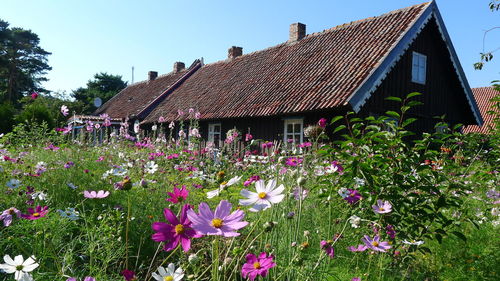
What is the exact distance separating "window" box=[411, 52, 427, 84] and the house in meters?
0.03

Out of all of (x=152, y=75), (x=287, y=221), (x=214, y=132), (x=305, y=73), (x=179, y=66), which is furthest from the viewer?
(x=152, y=75)

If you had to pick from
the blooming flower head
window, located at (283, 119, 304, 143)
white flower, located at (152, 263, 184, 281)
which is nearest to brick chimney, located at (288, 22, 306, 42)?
window, located at (283, 119, 304, 143)

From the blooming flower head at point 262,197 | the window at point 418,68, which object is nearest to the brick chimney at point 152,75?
the window at point 418,68

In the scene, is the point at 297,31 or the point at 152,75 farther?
the point at 152,75

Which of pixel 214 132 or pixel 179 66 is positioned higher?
pixel 179 66

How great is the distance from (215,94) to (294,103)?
5167 millimetres

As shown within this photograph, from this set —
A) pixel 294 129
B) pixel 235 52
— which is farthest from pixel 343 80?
pixel 235 52

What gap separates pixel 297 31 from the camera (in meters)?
15.1

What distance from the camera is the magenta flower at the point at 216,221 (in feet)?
3.17

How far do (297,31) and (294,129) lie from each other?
220 inches

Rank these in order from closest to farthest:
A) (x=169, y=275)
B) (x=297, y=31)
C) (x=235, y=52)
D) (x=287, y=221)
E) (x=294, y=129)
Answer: (x=169, y=275) < (x=287, y=221) < (x=294, y=129) < (x=297, y=31) < (x=235, y=52)

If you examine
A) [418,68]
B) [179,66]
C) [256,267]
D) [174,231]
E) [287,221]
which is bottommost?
[287,221]

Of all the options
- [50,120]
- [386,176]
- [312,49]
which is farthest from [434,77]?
[50,120]

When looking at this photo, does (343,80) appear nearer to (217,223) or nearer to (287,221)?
(287,221)
